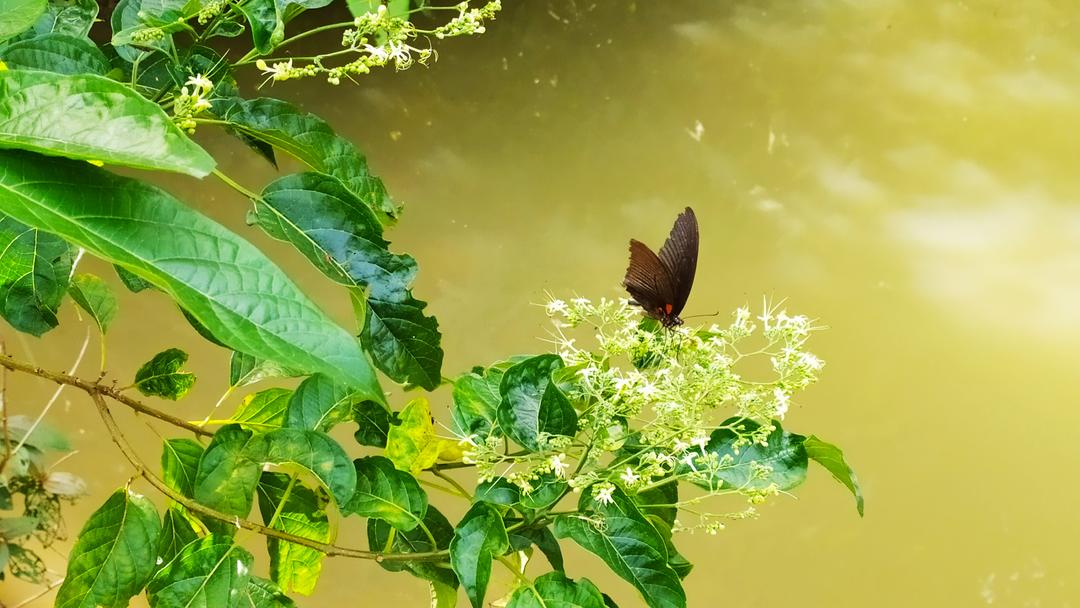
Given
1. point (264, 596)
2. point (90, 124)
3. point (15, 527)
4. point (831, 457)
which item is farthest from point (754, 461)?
point (15, 527)

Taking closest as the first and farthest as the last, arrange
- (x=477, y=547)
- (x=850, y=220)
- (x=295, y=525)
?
(x=477, y=547), (x=295, y=525), (x=850, y=220)

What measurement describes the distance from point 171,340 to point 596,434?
3.48ft

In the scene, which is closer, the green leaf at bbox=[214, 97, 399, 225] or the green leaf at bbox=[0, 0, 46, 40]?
the green leaf at bbox=[0, 0, 46, 40]

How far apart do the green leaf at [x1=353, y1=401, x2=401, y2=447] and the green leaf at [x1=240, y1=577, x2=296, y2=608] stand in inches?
4.5

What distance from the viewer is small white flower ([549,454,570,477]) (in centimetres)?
50

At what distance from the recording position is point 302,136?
0.53 meters

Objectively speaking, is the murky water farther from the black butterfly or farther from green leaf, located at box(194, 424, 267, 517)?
green leaf, located at box(194, 424, 267, 517)

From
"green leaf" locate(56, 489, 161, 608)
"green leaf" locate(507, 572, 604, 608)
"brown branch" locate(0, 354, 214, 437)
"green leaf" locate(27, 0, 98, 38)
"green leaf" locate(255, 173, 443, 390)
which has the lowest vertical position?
"green leaf" locate(56, 489, 161, 608)

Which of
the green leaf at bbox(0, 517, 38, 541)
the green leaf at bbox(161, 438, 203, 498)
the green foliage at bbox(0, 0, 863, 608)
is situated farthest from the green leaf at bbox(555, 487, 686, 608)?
the green leaf at bbox(0, 517, 38, 541)

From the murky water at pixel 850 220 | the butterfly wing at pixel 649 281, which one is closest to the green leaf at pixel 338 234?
the butterfly wing at pixel 649 281

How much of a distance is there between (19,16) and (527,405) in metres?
0.30

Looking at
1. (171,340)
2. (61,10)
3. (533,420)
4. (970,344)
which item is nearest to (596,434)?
(533,420)

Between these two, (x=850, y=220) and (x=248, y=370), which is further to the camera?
(x=850, y=220)

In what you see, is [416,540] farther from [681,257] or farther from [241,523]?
[681,257]
